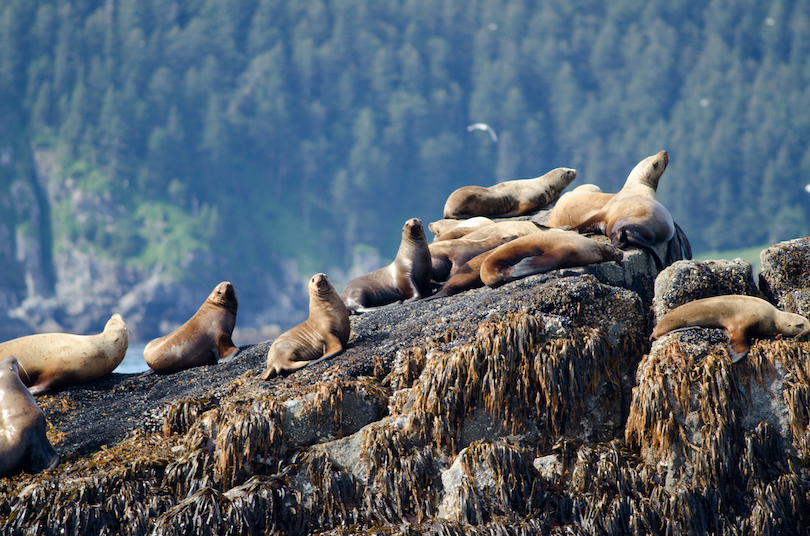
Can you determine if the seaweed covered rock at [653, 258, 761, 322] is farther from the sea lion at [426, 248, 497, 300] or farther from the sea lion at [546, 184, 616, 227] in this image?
the sea lion at [546, 184, 616, 227]

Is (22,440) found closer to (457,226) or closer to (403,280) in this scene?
(403,280)

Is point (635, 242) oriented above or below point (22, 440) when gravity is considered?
above

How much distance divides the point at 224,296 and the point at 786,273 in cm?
591

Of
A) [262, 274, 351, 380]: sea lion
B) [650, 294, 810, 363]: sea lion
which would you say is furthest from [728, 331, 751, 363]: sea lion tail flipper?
[262, 274, 351, 380]: sea lion

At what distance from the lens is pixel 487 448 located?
15.1 ft

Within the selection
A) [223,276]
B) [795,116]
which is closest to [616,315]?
[223,276]

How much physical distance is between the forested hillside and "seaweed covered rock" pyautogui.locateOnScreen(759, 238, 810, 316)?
61.5m

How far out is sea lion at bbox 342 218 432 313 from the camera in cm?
766

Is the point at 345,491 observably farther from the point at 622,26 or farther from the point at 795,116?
the point at 622,26

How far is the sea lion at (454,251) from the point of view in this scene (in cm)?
817

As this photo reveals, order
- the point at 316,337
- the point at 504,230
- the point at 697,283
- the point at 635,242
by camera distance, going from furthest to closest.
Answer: the point at 504,230
the point at 635,242
the point at 316,337
the point at 697,283

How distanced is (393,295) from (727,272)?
12.6 feet

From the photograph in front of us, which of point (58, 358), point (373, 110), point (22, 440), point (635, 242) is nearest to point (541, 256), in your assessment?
point (635, 242)

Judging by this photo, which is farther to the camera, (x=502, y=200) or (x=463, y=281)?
(x=502, y=200)
